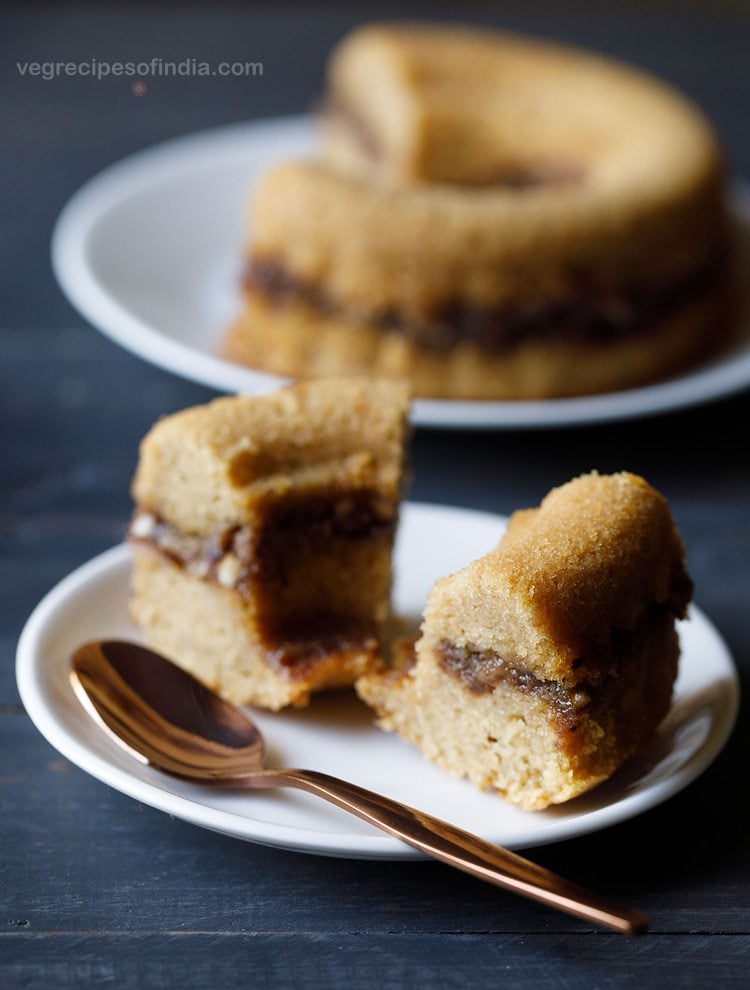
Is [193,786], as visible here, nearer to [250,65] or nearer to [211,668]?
[211,668]

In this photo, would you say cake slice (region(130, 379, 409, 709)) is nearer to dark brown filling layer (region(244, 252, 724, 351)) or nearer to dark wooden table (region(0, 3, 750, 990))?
dark wooden table (region(0, 3, 750, 990))

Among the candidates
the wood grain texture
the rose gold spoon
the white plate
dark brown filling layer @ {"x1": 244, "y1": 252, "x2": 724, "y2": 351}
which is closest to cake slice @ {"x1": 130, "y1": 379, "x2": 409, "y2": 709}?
the rose gold spoon

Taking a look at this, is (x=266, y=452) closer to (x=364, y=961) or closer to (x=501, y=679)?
(x=501, y=679)

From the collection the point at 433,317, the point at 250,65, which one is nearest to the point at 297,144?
the point at 250,65

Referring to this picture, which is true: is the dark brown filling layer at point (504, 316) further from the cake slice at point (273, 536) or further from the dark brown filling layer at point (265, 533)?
the dark brown filling layer at point (265, 533)

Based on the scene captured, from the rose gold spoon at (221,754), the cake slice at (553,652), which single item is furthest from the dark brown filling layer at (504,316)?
the rose gold spoon at (221,754)

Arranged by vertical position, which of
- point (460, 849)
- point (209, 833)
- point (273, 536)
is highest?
point (273, 536)

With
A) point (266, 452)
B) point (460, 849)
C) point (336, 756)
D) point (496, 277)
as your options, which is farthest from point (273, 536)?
point (496, 277)
